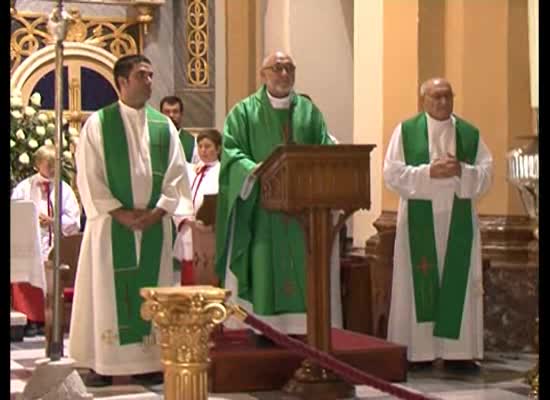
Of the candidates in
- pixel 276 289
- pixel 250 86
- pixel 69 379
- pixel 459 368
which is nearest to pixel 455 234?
pixel 459 368

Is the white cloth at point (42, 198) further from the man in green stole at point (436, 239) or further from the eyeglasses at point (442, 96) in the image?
the eyeglasses at point (442, 96)

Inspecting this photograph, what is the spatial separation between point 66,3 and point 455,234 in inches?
287

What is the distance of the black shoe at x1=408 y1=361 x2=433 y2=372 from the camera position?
816 cm

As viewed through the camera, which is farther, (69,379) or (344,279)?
(344,279)

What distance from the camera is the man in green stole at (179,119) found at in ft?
35.3

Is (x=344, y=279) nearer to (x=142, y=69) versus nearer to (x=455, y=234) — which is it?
(x=455, y=234)

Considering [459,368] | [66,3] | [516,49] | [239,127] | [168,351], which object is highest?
[66,3]

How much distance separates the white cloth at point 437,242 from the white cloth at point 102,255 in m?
1.62

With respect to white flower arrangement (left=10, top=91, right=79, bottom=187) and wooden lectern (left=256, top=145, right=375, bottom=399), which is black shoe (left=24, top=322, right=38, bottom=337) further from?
wooden lectern (left=256, top=145, right=375, bottom=399)

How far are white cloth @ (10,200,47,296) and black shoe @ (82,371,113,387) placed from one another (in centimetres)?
73

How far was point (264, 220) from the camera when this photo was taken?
730 cm

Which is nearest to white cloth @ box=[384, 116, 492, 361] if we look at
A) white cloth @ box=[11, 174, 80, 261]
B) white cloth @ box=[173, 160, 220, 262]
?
white cloth @ box=[173, 160, 220, 262]

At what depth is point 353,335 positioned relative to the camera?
7945mm

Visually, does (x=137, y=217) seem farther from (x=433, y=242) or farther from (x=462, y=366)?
(x=462, y=366)
